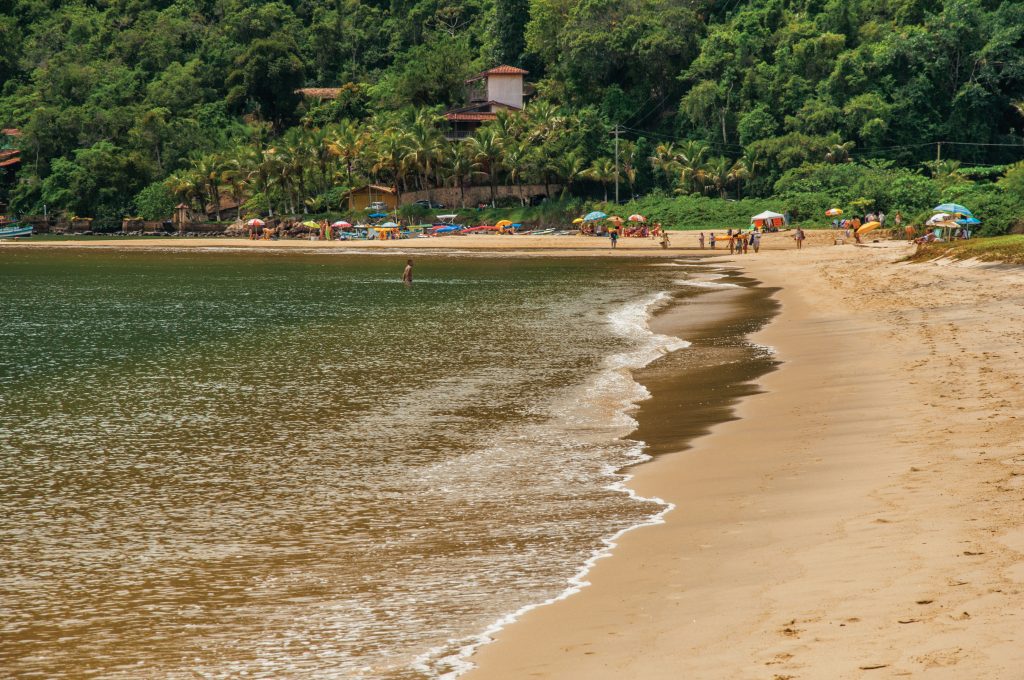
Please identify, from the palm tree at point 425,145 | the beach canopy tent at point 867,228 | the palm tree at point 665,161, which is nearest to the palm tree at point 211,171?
the palm tree at point 425,145

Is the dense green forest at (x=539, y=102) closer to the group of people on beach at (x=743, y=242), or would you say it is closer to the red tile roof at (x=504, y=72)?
the red tile roof at (x=504, y=72)

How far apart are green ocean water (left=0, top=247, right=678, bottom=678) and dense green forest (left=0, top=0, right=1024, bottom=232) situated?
1784 inches

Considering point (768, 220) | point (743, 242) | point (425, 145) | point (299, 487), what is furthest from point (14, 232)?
point (299, 487)

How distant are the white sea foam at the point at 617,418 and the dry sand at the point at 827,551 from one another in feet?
0.60

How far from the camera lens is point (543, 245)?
78.1 metres

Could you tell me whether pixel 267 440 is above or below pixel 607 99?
below

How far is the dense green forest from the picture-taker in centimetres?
8025

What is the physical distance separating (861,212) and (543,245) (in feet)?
74.2

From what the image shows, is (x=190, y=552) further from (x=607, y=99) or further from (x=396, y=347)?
(x=607, y=99)

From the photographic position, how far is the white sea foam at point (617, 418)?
26.2 feet

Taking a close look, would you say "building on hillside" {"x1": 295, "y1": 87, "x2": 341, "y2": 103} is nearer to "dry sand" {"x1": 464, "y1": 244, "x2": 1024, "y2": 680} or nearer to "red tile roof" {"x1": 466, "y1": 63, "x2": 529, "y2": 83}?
"red tile roof" {"x1": 466, "y1": 63, "x2": 529, "y2": 83}

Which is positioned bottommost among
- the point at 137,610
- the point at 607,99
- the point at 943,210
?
the point at 137,610

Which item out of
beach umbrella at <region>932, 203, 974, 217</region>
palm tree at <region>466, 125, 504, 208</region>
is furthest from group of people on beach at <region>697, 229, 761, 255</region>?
palm tree at <region>466, 125, 504, 208</region>

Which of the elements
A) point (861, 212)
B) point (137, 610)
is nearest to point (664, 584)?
point (137, 610)
